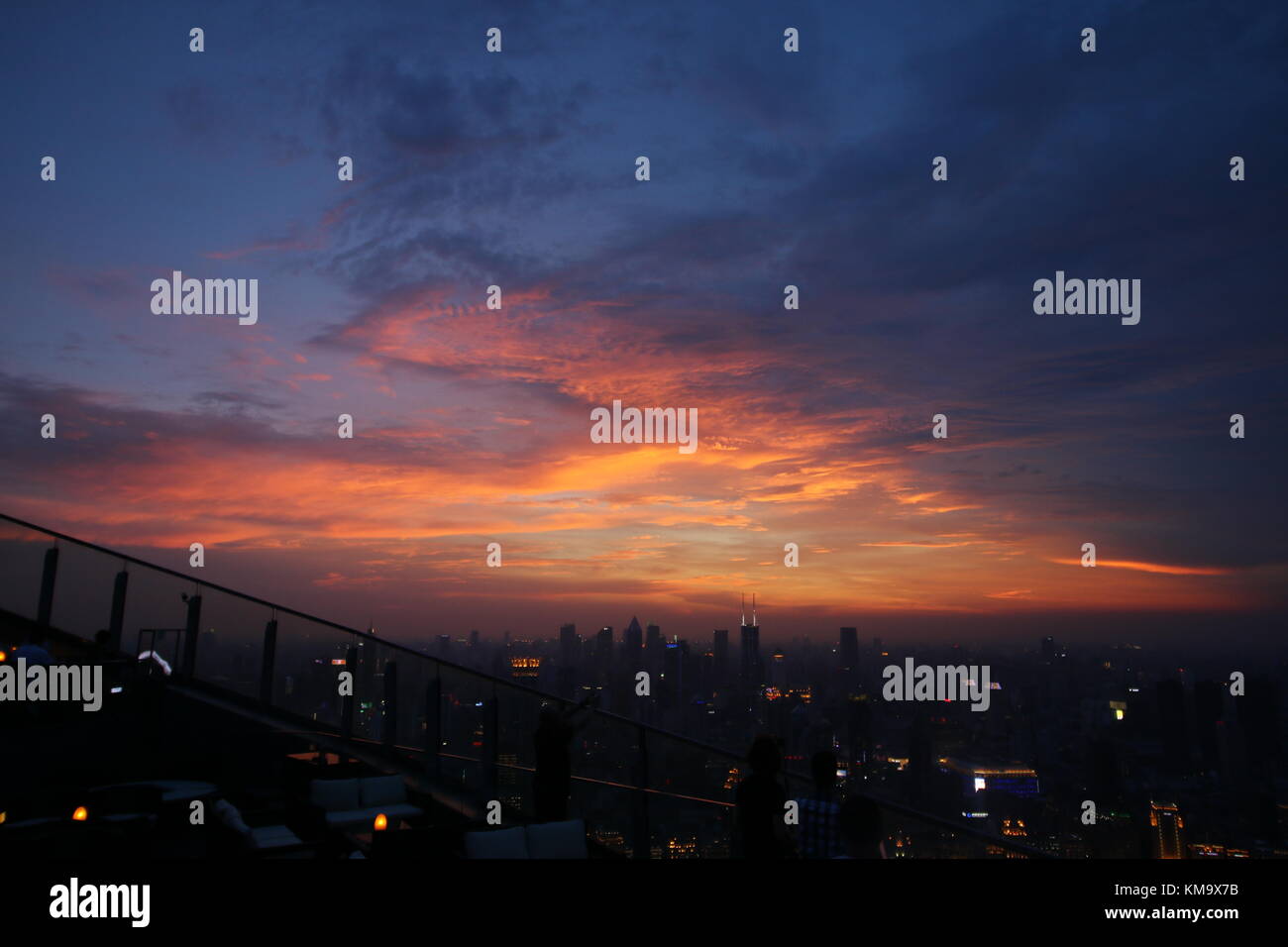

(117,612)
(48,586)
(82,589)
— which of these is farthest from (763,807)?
(48,586)

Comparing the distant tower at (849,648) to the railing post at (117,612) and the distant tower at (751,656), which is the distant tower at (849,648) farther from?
the railing post at (117,612)

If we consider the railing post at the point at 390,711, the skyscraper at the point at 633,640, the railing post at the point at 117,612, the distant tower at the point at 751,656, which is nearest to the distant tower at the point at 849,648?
the distant tower at the point at 751,656

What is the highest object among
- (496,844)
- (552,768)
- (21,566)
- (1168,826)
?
(21,566)

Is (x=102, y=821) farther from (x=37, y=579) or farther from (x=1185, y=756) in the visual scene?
(x=1185, y=756)

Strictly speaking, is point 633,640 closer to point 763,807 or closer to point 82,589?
point 82,589

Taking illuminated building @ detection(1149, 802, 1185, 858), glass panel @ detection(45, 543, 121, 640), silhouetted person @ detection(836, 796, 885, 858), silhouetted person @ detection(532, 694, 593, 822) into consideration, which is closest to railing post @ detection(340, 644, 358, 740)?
silhouetted person @ detection(532, 694, 593, 822)
